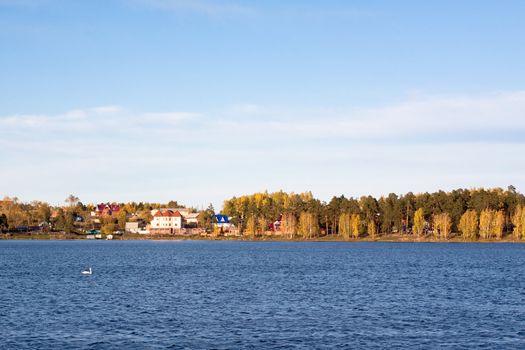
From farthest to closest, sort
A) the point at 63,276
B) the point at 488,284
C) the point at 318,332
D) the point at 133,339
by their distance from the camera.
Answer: the point at 63,276
the point at 488,284
the point at 318,332
the point at 133,339

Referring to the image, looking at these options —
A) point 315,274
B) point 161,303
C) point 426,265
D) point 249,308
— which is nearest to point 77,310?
point 161,303

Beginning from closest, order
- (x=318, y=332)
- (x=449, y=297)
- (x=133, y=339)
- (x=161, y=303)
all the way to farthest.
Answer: (x=133, y=339) → (x=318, y=332) → (x=161, y=303) → (x=449, y=297)

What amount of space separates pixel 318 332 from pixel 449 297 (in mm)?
26965

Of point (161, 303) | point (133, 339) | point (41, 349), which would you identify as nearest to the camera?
point (41, 349)

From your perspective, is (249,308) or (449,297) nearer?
(249,308)

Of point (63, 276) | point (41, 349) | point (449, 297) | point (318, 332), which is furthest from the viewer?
point (63, 276)

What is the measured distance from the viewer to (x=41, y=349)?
42.5m

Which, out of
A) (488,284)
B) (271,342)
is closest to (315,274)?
(488,284)

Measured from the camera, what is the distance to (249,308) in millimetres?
60438

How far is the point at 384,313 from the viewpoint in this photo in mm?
58094

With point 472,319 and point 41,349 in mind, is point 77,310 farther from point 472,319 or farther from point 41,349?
point 472,319

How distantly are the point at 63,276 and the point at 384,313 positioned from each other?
5540 centimetres

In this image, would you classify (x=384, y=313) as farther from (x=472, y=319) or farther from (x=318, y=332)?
(x=318, y=332)

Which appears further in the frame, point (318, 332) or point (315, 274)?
point (315, 274)
